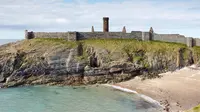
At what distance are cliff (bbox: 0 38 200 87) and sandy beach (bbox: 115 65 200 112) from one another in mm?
2760

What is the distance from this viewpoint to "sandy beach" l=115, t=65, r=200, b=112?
37.8 metres

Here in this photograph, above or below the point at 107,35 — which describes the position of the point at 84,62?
below

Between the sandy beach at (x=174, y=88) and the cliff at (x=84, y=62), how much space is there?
9.06 feet

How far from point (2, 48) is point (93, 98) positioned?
79.6ft

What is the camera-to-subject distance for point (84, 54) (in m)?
56.4

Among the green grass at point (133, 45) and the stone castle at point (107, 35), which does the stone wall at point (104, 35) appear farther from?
the green grass at point (133, 45)

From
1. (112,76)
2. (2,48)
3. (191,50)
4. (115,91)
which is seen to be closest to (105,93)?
(115,91)

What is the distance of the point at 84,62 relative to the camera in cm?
5484

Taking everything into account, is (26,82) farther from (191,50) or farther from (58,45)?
(191,50)

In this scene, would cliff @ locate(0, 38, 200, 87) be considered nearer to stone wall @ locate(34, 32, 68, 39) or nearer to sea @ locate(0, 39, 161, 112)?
stone wall @ locate(34, 32, 68, 39)

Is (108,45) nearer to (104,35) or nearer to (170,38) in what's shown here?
(104,35)

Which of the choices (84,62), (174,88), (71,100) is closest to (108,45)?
(84,62)

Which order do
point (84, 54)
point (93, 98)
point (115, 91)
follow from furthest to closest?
1. point (84, 54)
2. point (115, 91)
3. point (93, 98)

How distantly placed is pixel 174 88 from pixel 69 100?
49.1ft
